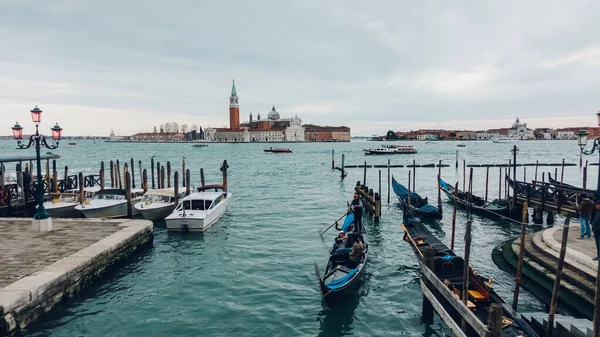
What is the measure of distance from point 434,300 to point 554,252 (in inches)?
188

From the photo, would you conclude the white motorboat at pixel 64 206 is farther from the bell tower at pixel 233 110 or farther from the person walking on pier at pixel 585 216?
the bell tower at pixel 233 110

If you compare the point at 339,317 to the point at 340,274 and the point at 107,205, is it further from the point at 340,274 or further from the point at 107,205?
the point at 107,205

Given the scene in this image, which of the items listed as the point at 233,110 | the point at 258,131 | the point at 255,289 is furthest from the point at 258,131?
the point at 255,289

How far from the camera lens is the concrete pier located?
7863 mm

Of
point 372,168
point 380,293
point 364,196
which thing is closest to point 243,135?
point 372,168

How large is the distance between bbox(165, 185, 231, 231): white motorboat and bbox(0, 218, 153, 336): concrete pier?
6.81ft

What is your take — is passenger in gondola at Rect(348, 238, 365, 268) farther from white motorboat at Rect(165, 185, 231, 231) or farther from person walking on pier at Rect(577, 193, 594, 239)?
white motorboat at Rect(165, 185, 231, 231)

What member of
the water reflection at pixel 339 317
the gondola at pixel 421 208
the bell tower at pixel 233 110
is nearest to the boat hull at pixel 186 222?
the water reflection at pixel 339 317

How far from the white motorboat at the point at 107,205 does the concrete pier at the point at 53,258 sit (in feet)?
11.8

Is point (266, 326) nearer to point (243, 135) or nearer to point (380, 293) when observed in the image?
point (380, 293)

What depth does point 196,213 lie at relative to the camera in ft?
55.9

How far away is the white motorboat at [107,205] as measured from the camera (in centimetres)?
1791

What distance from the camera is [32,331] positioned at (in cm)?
802

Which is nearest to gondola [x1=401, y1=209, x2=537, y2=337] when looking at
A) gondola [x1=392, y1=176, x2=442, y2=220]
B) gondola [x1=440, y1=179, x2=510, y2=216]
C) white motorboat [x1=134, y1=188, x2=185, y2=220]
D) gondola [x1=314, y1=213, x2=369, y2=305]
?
gondola [x1=314, y1=213, x2=369, y2=305]
